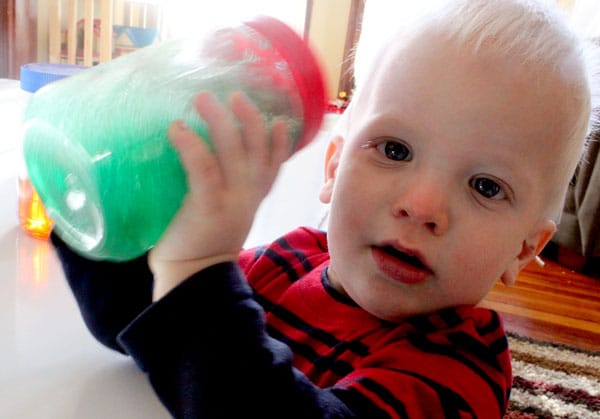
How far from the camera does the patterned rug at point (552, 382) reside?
1.20 m

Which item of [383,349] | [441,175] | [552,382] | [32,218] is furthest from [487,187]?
[552,382]

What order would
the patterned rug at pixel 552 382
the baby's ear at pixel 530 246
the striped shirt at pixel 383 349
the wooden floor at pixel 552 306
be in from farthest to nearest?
the wooden floor at pixel 552 306 < the patterned rug at pixel 552 382 < the baby's ear at pixel 530 246 < the striped shirt at pixel 383 349

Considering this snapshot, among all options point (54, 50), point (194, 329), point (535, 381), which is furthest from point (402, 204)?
point (54, 50)

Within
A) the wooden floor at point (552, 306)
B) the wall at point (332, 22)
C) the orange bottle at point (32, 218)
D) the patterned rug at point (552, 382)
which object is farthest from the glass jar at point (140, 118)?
the wall at point (332, 22)

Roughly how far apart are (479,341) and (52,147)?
35 cm

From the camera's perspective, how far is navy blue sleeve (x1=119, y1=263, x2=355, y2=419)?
389mm

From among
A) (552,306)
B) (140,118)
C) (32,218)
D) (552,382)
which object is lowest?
(552,306)

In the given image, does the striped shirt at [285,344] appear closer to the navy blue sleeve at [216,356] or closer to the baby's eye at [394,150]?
the navy blue sleeve at [216,356]

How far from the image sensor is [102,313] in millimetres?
504

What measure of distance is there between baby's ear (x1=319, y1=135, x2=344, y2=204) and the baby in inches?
1.2

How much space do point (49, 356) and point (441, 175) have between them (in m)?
0.31

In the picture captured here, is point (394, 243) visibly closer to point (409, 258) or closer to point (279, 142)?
point (409, 258)

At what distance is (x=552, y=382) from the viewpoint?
1306mm

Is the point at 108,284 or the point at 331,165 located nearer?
the point at 108,284
